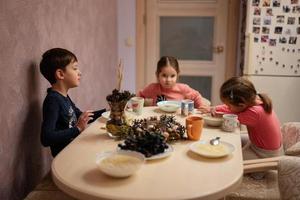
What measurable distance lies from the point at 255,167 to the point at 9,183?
1222 mm

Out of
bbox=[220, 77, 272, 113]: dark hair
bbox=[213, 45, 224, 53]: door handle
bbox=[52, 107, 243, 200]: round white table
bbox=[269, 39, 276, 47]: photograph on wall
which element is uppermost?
bbox=[269, 39, 276, 47]: photograph on wall

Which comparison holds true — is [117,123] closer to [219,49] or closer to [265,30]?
[265,30]

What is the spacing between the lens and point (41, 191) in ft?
6.11

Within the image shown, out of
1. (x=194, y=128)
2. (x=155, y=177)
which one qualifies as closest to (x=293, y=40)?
(x=194, y=128)

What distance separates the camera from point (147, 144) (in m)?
1.57

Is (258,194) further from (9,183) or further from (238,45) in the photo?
(238,45)

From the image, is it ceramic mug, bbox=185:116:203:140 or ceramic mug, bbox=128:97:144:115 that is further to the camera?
ceramic mug, bbox=128:97:144:115

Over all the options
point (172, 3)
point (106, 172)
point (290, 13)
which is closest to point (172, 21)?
point (172, 3)

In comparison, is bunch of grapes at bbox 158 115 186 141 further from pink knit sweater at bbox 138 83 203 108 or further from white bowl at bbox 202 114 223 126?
Result: pink knit sweater at bbox 138 83 203 108

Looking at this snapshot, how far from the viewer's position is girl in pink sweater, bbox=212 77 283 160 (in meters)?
2.10

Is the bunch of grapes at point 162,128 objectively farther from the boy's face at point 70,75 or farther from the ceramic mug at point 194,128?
the boy's face at point 70,75

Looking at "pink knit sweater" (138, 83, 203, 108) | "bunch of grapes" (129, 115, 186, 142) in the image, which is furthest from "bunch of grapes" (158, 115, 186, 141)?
"pink knit sweater" (138, 83, 203, 108)

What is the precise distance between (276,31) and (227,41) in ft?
2.53

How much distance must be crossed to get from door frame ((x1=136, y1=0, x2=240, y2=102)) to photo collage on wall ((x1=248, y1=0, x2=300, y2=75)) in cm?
64
